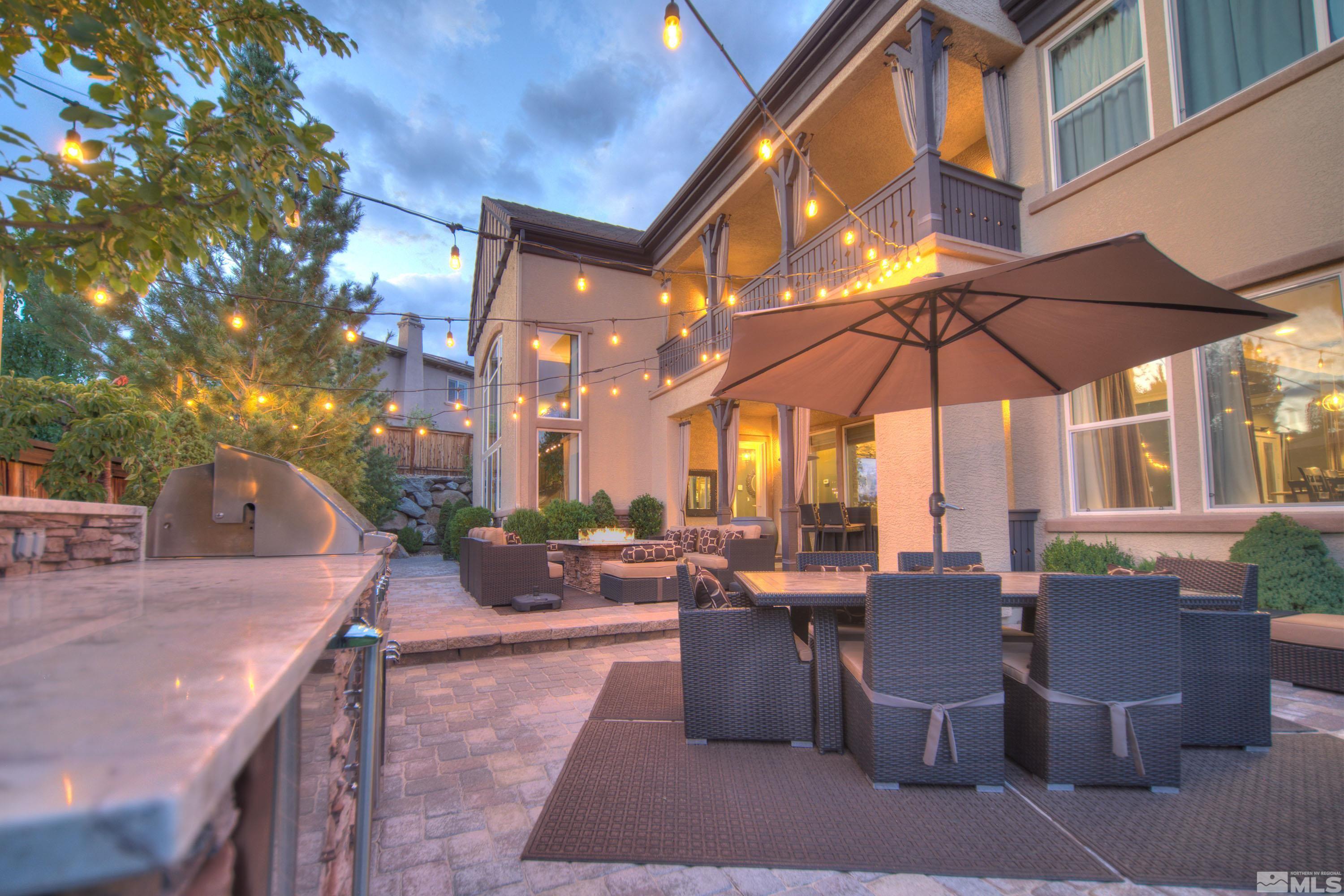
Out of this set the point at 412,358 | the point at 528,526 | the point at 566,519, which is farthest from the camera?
the point at 412,358

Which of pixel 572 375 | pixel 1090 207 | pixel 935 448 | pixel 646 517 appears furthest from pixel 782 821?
pixel 572 375

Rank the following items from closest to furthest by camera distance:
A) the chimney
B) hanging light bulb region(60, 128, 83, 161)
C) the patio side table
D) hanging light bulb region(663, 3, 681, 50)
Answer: hanging light bulb region(60, 128, 83, 161) < the patio side table < hanging light bulb region(663, 3, 681, 50) < the chimney

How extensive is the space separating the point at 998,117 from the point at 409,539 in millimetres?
13782

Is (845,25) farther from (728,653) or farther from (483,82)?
(483,82)

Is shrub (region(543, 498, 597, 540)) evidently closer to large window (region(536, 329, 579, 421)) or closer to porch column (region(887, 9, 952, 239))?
large window (region(536, 329, 579, 421))

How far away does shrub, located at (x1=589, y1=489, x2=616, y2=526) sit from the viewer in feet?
35.8

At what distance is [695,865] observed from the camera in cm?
202

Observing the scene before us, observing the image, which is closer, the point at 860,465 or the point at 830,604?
the point at 830,604

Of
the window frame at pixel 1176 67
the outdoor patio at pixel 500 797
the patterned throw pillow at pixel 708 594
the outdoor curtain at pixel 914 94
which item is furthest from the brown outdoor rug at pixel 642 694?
the window frame at pixel 1176 67

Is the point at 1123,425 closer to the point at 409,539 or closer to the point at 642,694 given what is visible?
the point at 642,694

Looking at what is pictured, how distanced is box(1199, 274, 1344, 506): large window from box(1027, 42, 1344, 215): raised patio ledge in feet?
4.88

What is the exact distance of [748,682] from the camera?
118 inches

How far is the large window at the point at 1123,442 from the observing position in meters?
5.29

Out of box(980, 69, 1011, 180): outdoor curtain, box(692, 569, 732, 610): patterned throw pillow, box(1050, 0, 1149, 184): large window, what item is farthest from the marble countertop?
box(980, 69, 1011, 180): outdoor curtain
